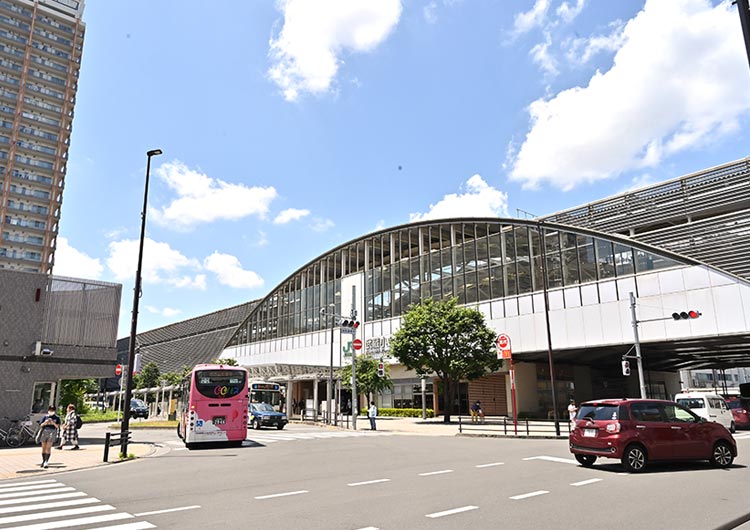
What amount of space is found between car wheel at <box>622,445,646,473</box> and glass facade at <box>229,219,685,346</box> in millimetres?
19154

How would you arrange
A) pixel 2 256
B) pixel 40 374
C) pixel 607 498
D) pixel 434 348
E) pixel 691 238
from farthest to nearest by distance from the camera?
pixel 2 256 → pixel 434 348 → pixel 691 238 → pixel 40 374 → pixel 607 498

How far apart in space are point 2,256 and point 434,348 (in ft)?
216

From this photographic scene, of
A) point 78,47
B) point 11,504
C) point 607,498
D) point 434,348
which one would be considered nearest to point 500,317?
point 434,348

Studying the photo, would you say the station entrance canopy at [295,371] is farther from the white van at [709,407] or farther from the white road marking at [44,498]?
the white road marking at [44,498]

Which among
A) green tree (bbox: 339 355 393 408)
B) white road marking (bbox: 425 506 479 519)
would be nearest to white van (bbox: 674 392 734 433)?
white road marking (bbox: 425 506 479 519)

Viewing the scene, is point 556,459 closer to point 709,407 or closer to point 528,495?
point 528,495

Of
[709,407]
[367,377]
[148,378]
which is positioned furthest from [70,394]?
[148,378]

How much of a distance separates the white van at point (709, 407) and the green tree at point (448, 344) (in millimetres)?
13963

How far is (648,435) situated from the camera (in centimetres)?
1266

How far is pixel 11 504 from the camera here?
9719 mm

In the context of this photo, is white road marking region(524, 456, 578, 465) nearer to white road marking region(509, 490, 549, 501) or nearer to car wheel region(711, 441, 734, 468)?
car wheel region(711, 441, 734, 468)

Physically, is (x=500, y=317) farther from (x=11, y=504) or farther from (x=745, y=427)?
(x=11, y=504)

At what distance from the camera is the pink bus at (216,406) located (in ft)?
70.7

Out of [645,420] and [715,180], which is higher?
[715,180]
